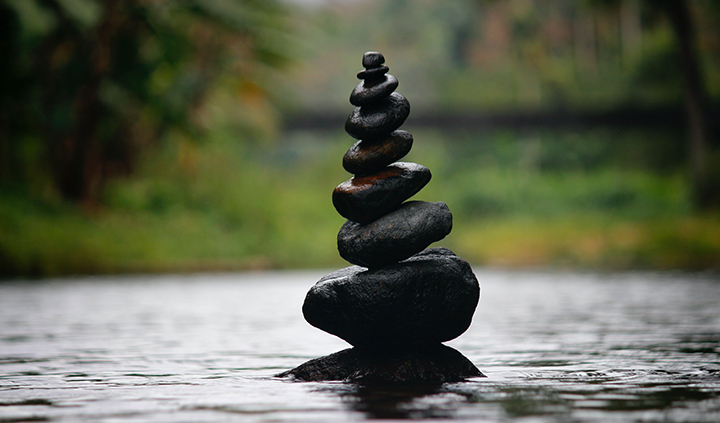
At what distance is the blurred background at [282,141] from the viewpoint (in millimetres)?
29844

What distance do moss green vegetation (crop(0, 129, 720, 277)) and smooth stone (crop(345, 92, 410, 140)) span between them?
2142cm

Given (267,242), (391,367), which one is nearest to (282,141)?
(267,242)

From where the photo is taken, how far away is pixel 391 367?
8086mm

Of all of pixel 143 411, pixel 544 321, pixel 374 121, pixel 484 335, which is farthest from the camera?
pixel 544 321

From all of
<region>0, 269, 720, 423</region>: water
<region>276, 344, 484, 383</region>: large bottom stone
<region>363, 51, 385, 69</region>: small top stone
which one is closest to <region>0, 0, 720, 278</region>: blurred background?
<region>0, 269, 720, 423</region>: water

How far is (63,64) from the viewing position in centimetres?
3111

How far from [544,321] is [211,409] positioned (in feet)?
29.9

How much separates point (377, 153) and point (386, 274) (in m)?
1.21

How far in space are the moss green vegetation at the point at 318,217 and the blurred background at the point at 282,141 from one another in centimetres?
10

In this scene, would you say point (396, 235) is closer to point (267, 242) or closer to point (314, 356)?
point (314, 356)

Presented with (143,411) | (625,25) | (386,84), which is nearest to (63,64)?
(386,84)

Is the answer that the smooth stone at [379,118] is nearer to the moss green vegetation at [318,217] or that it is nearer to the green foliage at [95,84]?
the green foliage at [95,84]

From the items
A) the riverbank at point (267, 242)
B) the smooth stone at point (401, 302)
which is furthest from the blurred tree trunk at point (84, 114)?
the smooth stone at point (401, 302)

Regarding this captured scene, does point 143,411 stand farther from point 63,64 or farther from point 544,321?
point 63,64
